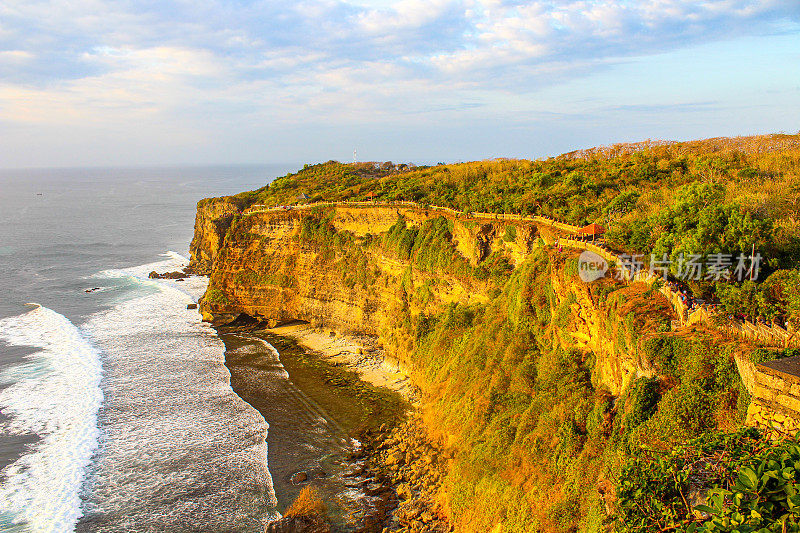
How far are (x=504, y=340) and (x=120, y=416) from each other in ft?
82.9

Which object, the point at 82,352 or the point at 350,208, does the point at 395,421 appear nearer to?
the point at 350,208

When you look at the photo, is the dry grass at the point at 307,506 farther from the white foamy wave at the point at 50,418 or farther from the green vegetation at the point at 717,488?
the green vegetation at the point at 717,488

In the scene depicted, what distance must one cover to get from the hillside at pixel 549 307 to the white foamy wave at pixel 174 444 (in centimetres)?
906

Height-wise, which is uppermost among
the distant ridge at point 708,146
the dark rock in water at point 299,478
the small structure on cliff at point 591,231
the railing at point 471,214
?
the distant ridge at point 708,146

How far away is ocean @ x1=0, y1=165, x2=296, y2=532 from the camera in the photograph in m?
24.8

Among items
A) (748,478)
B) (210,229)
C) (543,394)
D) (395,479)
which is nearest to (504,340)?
(543,394)

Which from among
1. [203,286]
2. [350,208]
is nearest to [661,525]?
[350,208]

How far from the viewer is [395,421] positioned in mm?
31812

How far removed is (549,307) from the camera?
27.9 m

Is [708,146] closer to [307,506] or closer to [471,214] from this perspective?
[471,214]

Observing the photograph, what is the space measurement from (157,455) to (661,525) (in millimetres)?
26990

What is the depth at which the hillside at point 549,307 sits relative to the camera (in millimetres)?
16031

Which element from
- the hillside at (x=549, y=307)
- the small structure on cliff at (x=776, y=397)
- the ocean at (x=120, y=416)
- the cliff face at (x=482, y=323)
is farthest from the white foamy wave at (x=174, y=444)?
the small structure on cliff at (x=776, y=397)

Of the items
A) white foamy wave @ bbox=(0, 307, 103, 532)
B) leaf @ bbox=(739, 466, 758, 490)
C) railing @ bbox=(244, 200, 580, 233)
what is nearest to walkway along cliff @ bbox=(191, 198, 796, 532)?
railing @ bbox=(244, 200, 580, 233)
